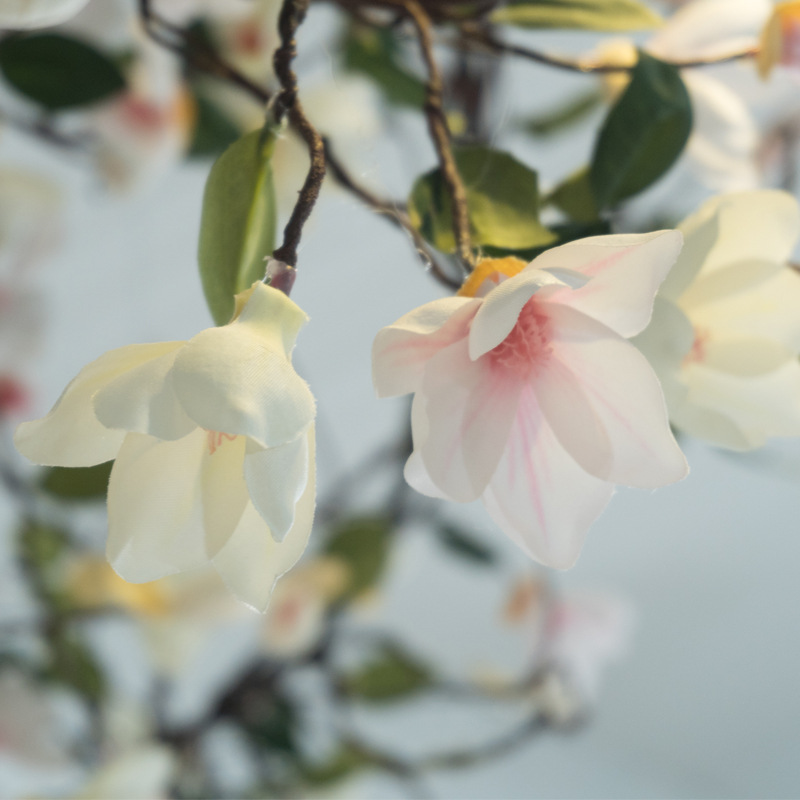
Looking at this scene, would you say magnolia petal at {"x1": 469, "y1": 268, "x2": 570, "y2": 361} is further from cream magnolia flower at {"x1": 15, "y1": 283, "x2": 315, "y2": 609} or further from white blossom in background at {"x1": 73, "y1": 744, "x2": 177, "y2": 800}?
white blossom in background at {"x1": 73, "y1": 744, "x2": 177, "y2": 800}

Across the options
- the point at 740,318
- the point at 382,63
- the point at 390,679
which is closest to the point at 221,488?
the point at 740,318

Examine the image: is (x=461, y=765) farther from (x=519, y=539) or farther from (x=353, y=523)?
(x=519, y=539)

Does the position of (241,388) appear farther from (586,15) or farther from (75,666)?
(75,666)

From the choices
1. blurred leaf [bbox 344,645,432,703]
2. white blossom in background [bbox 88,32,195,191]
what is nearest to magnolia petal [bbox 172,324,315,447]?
white blossom in background [bbox 88,32,195,191]

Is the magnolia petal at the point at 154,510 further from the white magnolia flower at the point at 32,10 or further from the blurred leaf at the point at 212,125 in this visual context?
the blurred leaf at the point at 212,125

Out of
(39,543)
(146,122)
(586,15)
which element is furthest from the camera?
(39,543)

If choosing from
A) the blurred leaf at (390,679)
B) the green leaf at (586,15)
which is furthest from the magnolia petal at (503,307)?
the blurred leaf at (390,679)

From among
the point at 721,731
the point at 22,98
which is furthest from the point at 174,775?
the point at 721,731

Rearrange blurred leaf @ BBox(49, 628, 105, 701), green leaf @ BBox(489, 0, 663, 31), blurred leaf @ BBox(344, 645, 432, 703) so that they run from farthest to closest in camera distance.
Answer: blurred leaf @ BBox(344, 645, 432, 703), blurred leaf @ BBox(49, 628, 105, 701), green leaf @ BBox(489, 0, 663, 31)
